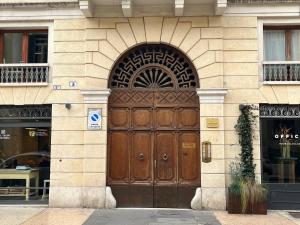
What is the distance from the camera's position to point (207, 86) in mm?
11984

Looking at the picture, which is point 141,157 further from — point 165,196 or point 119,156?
point 165,196

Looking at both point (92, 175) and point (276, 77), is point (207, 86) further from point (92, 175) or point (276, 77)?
point (92, 175)

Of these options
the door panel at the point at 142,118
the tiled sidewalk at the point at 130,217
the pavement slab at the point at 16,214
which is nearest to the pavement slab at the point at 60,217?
the tiled sidewalk at the point at 130,217

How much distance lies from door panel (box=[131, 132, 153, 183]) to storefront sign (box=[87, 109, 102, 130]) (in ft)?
3.48

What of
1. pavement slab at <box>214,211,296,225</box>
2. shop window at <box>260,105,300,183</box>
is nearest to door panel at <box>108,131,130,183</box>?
pavement slab at <box>214,211,296,225</box>

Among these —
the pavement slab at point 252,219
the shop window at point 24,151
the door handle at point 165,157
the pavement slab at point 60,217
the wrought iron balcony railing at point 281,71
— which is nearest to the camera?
the pavement slab at point 60,217

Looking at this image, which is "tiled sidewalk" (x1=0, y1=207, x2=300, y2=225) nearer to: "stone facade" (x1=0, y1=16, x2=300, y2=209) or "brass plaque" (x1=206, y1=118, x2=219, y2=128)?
"stone facade" (x1=0, y1=16, x2=300, y2=209)

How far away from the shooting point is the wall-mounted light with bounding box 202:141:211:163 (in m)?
11.7

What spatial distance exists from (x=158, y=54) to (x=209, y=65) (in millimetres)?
1548

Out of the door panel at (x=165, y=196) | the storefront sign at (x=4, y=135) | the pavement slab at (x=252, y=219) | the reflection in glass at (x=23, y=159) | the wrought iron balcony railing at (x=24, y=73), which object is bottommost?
the pavement slab at (x=252, y=219)

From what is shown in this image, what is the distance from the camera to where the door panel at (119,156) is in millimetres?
12070

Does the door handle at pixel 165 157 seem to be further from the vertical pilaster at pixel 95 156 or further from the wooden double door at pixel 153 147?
the vertical pilaster at pixel 95 156

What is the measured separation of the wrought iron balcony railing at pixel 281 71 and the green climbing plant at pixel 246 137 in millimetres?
1109

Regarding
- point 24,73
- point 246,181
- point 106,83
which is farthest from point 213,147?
point 24,73
